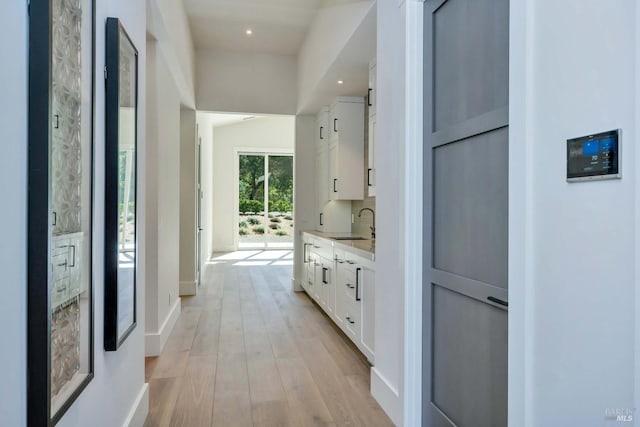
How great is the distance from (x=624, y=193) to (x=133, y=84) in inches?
78.5

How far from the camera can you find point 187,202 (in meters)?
5.50

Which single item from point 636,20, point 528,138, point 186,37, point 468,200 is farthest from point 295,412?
point 186,37

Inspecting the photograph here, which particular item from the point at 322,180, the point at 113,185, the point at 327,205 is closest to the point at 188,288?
the point at 327,205

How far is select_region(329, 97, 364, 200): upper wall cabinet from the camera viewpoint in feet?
15.9

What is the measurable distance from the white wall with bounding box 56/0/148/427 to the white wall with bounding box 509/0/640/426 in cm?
144

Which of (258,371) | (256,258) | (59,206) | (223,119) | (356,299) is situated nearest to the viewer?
(59,206)

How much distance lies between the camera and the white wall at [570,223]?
0.90m

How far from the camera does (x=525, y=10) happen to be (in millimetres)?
1207

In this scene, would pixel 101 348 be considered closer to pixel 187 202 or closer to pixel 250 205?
pixel 187 202

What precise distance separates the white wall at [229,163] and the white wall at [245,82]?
4.98 meters

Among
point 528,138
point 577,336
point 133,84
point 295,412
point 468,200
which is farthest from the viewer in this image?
point 295,412

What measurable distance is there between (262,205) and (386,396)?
8.79m

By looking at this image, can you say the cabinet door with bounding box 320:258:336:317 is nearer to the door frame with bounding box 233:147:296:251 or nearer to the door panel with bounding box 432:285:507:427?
the door panel with bounding box 432:285:507:427

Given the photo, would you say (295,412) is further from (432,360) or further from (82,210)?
(82,210)
